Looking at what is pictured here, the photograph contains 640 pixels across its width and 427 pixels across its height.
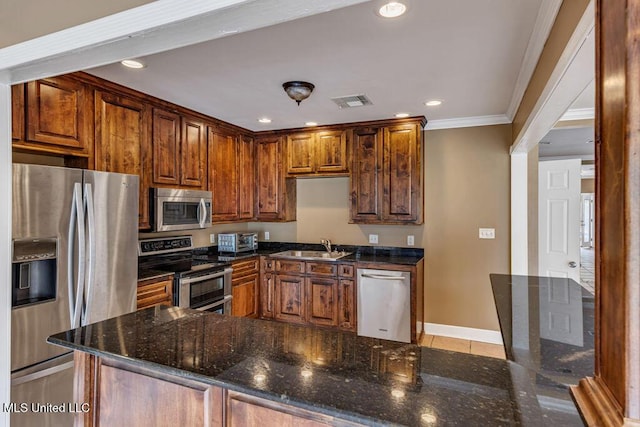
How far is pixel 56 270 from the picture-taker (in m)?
2.07

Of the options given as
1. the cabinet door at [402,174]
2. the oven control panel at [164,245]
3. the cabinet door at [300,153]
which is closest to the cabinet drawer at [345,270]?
the cabinet door at [402,174]

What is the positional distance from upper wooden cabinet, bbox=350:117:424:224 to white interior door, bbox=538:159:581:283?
143 centimetres

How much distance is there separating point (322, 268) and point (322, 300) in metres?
0.36

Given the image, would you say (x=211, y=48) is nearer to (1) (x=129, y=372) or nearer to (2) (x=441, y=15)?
(2) (x=441, y=15)

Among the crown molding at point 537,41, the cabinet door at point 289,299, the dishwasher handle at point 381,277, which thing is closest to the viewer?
the crown molding at point 537,41

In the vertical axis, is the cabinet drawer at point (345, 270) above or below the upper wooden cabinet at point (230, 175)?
below

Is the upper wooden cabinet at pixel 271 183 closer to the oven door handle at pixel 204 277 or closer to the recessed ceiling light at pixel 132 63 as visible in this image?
the oven door handle at pixel 204 277

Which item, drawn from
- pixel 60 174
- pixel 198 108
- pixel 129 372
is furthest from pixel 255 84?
pixel 129 372

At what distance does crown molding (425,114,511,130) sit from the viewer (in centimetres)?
376

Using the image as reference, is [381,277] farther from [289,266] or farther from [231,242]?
[231,242]

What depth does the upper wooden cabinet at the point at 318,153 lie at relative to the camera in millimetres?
4156

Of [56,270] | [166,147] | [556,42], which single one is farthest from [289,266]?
[556,42]

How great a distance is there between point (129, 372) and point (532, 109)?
2.65m

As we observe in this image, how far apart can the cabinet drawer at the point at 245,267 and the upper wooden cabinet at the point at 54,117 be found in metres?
1.79
